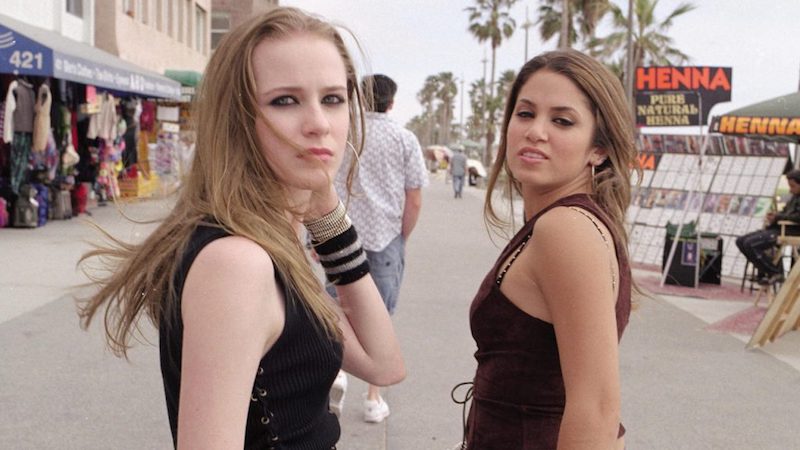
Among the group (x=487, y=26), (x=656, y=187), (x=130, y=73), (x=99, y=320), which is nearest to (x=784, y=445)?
(x=99, y=320)

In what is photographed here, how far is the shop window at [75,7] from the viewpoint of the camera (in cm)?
1742

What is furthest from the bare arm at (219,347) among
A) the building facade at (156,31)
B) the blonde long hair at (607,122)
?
the building facade at (156,31)

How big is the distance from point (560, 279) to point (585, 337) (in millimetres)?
125

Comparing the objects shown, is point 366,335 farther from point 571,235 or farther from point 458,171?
point 458,171

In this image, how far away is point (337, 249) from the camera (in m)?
1.73

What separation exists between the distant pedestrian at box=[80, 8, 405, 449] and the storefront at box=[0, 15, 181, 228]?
29.3ft

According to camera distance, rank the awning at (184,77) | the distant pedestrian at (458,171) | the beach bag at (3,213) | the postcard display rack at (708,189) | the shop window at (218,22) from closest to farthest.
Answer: the postcard display rack at (708,189)
the beach bag at (3,213)
the awning at (184,77)
the distant pedestrian at (458,171)
the shop window at (218,22)

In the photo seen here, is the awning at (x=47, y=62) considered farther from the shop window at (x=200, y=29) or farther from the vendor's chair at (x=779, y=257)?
the shop window at (x=200, y=29)

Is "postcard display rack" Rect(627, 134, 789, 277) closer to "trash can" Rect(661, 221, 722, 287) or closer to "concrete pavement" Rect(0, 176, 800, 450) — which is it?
"trash can" Rect(661, 221, 722, 287)

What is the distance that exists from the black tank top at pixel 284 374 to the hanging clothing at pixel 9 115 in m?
11.9

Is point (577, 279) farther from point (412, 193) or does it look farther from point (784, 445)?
point (784, 445)

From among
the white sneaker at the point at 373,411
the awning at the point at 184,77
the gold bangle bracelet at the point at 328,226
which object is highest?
the awning at the point at 184,77

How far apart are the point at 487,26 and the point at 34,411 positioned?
2525 inches

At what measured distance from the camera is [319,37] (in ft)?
4.85
